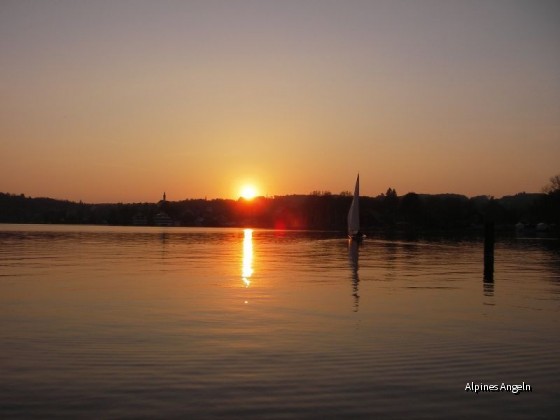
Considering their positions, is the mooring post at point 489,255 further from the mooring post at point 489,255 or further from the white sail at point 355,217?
the white sail at point 355,217

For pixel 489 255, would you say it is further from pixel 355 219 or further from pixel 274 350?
pixel 355 219

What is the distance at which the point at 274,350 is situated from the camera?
13023mm

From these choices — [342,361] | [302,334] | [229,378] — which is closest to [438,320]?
[302,334]

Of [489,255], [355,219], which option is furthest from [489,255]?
[355,219]

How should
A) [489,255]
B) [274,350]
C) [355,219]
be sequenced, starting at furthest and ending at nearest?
[355,219], [489,255], [274,350]

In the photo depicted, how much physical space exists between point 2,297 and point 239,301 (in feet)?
29.4

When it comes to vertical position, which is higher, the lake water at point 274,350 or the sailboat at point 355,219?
the sailboat at point 355,219

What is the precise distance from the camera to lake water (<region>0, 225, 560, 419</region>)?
30.0 ft

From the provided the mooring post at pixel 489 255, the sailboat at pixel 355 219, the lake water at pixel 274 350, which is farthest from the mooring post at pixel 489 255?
the sailboat at pixel 355 219

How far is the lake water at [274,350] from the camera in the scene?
9148 mm

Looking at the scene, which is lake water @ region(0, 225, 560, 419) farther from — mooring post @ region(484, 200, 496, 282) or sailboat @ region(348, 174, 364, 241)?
sailboat @ region(348, 174, 364, 241)

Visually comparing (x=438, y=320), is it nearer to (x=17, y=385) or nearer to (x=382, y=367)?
(x=382, y=367)

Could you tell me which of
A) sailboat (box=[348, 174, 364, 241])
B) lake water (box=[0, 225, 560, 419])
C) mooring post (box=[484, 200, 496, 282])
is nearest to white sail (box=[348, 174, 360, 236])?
sailboat (box=[348, 174, 364, 241])

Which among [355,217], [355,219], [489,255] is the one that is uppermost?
[355,217]
